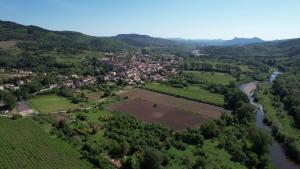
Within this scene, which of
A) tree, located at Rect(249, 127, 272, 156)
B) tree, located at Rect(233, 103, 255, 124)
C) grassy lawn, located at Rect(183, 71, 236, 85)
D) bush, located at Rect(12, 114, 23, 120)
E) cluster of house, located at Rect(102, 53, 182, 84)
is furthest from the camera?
grassy lawn, located at Rect(183, 71, 236, 85)

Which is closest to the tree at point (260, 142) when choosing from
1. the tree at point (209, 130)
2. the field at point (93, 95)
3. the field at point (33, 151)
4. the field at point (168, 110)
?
the tree at point (209, 130)

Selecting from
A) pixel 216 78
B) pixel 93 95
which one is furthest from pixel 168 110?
pixel 216 78

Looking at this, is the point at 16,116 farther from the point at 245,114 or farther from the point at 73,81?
the point at 245,114

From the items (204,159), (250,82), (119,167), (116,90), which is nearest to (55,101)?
(116,90)

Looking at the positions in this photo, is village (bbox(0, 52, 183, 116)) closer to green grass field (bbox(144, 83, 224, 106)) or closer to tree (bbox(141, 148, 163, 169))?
green grass field (bbox(144, 83, 224, 106))

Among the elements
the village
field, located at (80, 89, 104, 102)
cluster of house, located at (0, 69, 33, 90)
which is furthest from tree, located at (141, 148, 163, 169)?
cluster of house, located at (0, 69, 33, 90)

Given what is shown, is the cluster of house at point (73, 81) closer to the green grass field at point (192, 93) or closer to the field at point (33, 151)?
the green grass field at point (192, 93)
